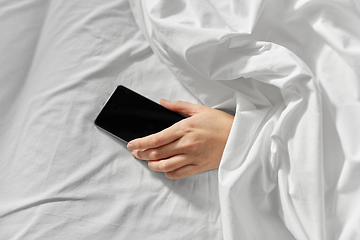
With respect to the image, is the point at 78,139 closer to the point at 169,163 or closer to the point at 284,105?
the point at 169,163

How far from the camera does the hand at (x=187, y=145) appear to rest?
542mm

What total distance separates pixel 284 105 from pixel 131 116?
1.06ft

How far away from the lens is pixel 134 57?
64 cm

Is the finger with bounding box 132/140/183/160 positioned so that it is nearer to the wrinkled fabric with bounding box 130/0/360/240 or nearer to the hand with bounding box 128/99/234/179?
the hand with bounding box 128/99/234/179

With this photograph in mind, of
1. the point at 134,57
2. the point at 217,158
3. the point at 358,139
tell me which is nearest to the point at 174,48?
the point at 134,57

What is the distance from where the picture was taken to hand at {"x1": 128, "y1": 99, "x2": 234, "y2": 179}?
54cm

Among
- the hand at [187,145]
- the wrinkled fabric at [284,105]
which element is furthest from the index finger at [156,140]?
the wrinkled fabric at [284,105]

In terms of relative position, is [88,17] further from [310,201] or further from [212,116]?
[310,201]

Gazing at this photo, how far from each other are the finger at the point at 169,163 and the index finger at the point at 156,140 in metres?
0.04

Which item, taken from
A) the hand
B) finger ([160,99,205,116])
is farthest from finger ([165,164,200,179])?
finger ([160,99,205,116])

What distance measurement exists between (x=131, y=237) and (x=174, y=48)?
40cm

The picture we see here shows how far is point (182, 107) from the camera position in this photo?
58 cm

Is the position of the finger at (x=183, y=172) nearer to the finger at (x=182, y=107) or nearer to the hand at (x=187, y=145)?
the hand at (x=187, y=145)

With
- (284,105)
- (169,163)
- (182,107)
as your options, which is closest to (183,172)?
(169,163)
